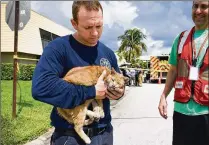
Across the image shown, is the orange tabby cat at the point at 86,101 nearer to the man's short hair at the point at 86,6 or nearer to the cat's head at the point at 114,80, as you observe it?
the cat's head at the point at 114,80

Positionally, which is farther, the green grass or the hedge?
the hedge

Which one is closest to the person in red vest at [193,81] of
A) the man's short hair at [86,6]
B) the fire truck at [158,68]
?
the man's short hair at [86,6]

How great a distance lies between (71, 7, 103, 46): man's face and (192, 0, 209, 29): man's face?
1.81 feet

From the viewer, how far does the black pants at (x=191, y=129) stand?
2.29 metres

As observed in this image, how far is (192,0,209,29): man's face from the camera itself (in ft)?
6.98

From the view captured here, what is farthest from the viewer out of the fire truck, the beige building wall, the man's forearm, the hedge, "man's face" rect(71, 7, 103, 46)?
the beige building wall

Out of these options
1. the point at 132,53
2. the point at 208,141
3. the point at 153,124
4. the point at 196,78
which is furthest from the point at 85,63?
the point at 132,53

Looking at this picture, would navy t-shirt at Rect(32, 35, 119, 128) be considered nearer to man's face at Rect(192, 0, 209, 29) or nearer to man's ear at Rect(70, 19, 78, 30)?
man's ear at Rect(70, 19, 78, 30)

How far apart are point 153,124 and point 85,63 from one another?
5971mm

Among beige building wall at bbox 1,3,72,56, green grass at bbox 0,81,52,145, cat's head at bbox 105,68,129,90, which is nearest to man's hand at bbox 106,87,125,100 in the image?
cat's head at bbox 105,68,129,90

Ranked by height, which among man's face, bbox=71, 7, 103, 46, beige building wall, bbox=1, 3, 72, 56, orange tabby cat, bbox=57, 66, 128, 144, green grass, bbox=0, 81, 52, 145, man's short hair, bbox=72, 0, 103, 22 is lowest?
green grass, bbox=0, 81, 52, 145

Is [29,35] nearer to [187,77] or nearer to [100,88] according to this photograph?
[100,88]

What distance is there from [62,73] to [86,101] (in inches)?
8.8

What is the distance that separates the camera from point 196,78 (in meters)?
2.06
